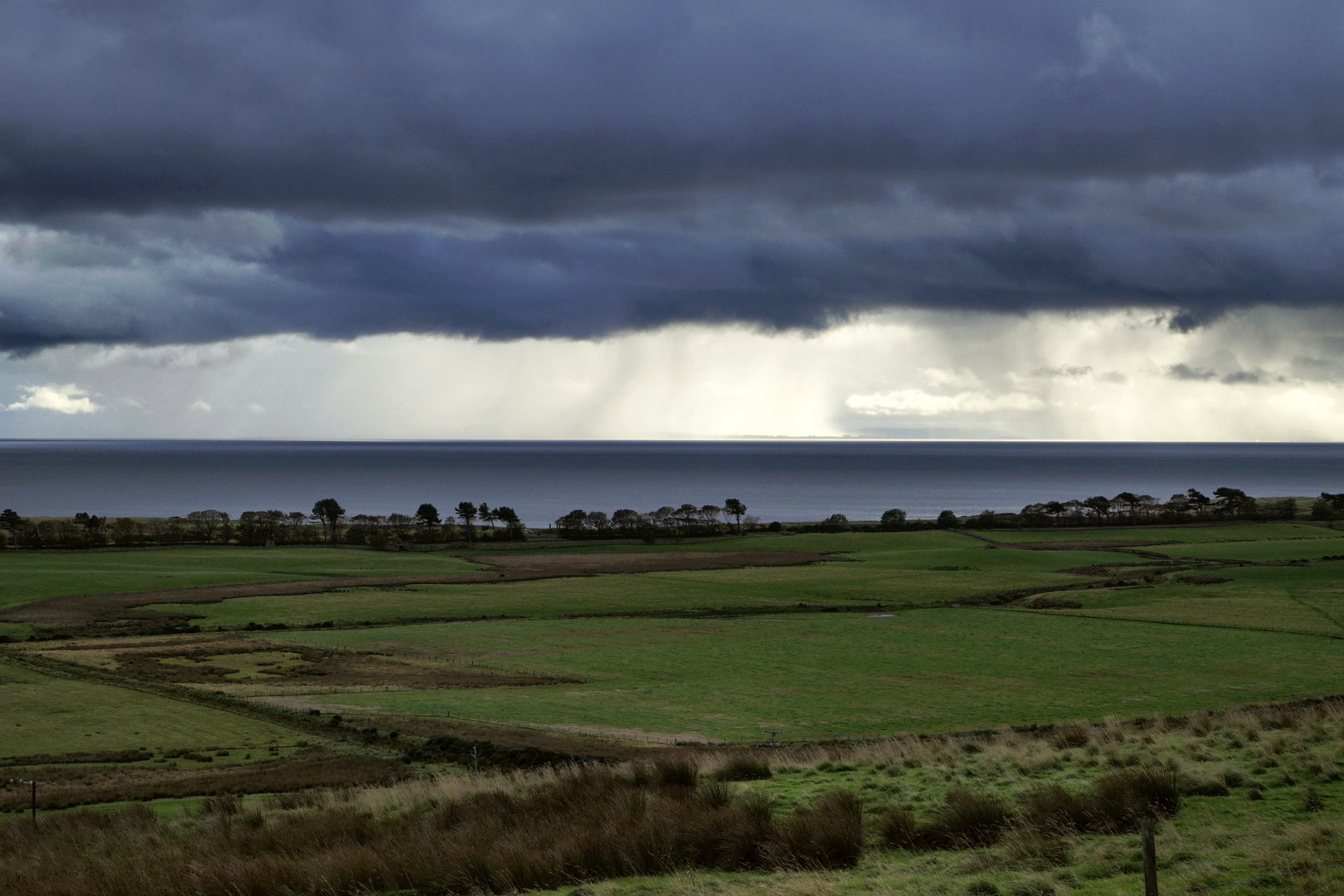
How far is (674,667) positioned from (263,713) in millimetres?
17612

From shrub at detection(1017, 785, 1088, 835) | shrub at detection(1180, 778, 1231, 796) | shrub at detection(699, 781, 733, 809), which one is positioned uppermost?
shrub at detection(1017, 785, 1088, 835)

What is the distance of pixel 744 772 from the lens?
1908 centimetres

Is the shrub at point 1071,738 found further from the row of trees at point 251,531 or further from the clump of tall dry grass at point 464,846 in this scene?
the row of trees at point 251,531

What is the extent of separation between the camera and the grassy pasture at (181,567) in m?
75.1

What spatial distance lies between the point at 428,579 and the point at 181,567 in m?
27.4

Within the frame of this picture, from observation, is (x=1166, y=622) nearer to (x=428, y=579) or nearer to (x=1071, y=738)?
(x=1071, y=738)

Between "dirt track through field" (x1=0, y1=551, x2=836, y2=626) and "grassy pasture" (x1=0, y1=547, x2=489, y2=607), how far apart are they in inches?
117

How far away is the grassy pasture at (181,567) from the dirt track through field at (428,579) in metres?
2.98

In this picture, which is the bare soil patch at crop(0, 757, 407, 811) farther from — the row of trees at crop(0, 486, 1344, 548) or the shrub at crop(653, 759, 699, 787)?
the row of trees at crop(0, 486, 1344, 548)

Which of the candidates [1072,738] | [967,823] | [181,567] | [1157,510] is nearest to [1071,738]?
[1072,738]

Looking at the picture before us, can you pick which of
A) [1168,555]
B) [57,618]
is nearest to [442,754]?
[57,618]

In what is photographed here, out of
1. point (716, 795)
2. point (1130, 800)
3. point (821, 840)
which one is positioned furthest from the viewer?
point (716, 795)

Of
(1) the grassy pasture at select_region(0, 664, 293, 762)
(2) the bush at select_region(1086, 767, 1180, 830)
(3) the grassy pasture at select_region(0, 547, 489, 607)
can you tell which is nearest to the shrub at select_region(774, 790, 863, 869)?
(2) the bush at select_region(1086, 767, 1180, 830)

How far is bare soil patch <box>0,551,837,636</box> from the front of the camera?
2335 inches
